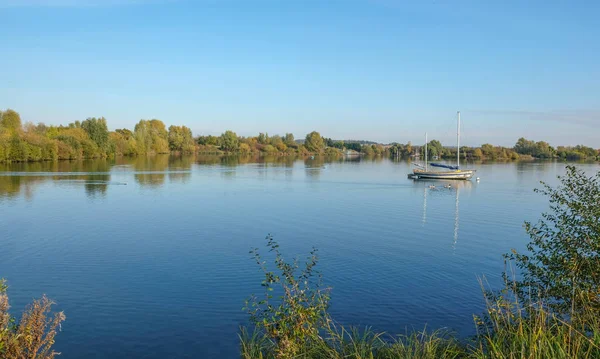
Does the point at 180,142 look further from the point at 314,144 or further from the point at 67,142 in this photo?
the point at 67,142

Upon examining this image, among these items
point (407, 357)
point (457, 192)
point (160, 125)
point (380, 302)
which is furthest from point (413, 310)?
point (160, 125)

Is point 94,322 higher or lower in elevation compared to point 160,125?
lower

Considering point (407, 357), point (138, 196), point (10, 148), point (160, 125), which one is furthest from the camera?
point (160, 125)

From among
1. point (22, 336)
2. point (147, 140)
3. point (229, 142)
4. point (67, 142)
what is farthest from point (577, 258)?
point (229, 142)

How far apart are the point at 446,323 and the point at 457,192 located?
113 feet

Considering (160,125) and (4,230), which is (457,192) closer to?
(4,230)

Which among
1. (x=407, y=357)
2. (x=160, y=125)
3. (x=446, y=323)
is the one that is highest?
(x=160, y=125)

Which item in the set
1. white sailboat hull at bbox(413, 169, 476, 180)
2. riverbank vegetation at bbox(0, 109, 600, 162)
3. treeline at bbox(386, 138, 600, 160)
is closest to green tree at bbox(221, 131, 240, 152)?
riverbank vegetation at bbox(0, 109, 600, 162)

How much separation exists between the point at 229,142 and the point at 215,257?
6018 inches

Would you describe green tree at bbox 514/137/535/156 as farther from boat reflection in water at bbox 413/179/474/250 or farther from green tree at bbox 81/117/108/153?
green tree at bbox 81/117/108/153

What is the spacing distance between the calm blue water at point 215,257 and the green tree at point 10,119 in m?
56.9

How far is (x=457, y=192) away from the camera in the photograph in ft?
146

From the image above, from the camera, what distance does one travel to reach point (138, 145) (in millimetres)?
121062

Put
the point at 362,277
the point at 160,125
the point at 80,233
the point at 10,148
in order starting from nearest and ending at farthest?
the point at 362,277, the point at 80,233, the point at 10,148, the point at 160,125
